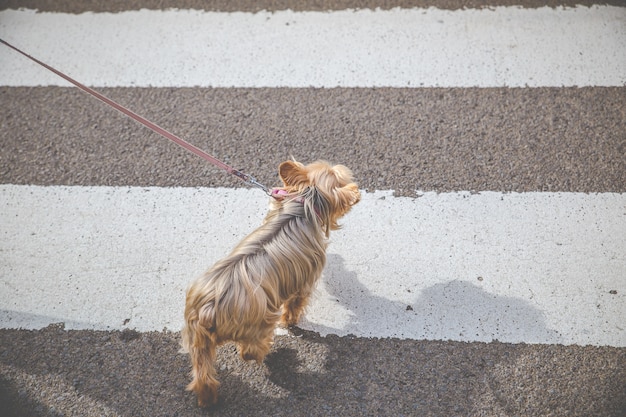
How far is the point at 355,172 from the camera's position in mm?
3738

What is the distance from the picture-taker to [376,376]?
286 centimetres

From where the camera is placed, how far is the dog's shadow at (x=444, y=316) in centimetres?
300

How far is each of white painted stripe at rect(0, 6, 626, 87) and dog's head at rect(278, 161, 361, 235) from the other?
1658 millimetres

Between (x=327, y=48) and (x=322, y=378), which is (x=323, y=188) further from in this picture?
(x=327, y=48)

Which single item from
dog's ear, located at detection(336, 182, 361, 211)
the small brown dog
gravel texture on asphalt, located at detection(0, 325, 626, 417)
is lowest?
gravel texture on asphalt, located at detection(0, 325, 626, 417)

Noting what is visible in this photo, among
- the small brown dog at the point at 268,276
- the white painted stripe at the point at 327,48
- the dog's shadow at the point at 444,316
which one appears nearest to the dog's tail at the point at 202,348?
the small brown dog at the point at 268,276

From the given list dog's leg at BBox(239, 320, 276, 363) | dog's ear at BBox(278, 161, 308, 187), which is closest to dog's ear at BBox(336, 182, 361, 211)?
dog's ear at BBox(278, 161, 308, 187)

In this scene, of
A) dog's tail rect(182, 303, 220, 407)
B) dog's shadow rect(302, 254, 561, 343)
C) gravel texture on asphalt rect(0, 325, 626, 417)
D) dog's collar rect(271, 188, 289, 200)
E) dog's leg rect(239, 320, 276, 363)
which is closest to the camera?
dog's tail rect(182, 303, 220, 407)

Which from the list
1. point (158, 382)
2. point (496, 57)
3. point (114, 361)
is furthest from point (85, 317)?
point (496, 57)

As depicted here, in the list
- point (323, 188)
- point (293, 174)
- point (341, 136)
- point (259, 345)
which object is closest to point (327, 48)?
point (341, 136)

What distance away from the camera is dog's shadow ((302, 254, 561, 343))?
9.84ft

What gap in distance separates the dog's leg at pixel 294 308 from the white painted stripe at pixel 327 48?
214 cm

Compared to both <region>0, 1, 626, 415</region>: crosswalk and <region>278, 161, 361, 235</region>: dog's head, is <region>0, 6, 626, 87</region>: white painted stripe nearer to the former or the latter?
<region>0, 1, 626, 415</region>: crosswalk

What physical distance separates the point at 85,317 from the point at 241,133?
184 centimetres
